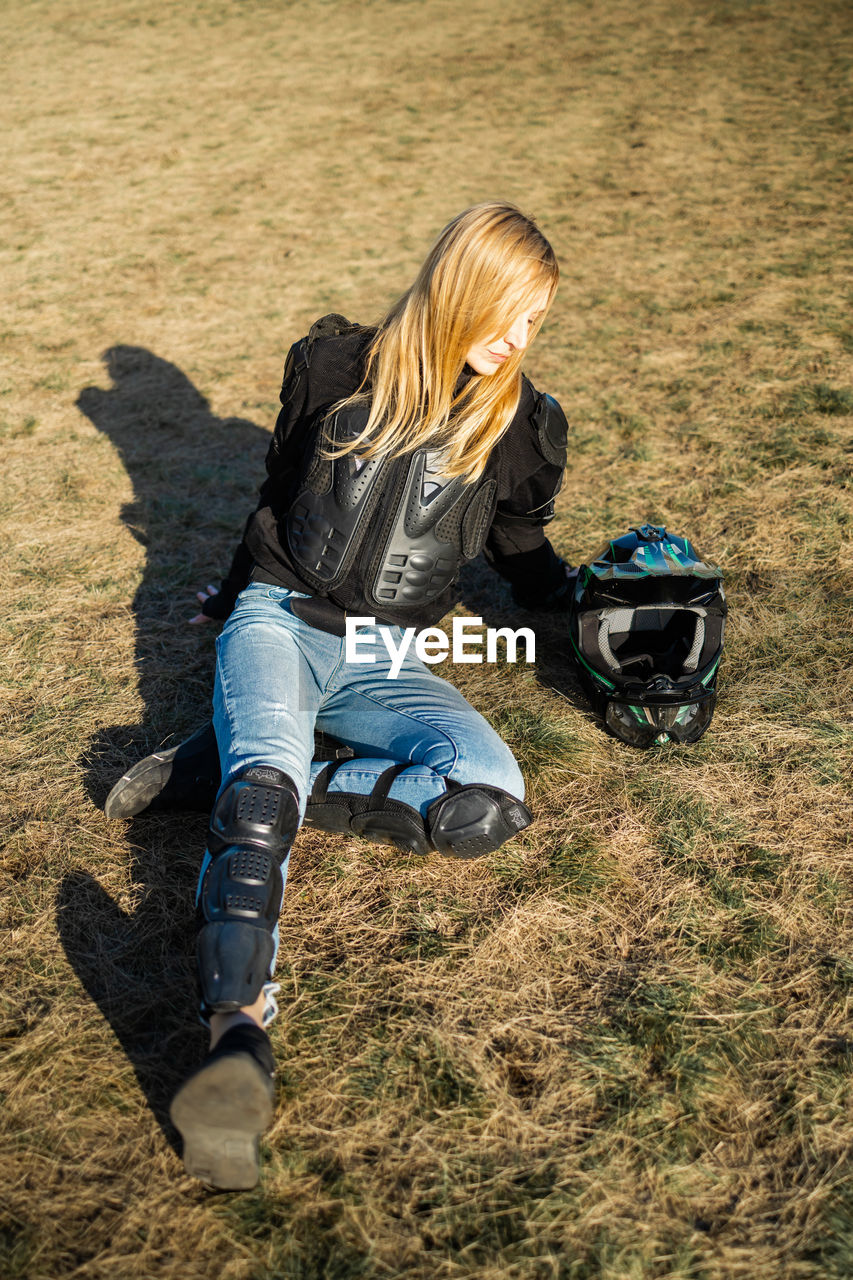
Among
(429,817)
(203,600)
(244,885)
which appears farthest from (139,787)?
(203,600)

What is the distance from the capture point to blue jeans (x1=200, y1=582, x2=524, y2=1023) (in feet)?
9.67

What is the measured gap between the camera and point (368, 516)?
326cm

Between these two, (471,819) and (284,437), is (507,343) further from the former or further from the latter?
(471,819)

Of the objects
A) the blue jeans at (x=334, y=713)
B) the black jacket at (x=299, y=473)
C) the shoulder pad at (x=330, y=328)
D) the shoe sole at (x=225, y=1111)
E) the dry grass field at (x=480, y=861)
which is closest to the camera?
the shoe sole at (x=225, y=1111)

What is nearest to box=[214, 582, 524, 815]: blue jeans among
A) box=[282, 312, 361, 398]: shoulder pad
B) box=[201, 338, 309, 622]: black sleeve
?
box=[201, 338, 309, 622]: black sleeve

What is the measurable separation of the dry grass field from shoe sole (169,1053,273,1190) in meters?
0.19

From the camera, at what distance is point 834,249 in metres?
8.41

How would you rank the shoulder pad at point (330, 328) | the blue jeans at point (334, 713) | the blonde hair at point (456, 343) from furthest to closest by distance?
the shoulder pad at point (330, 328) → the blonde hair at point (456, 343) → the blue jeans at point (334, 713)

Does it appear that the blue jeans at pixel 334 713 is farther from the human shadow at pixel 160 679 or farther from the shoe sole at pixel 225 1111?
the shoe sole at pixel 225 1111

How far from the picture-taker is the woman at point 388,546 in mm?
3020

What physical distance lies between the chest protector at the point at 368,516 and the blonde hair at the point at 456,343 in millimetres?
52

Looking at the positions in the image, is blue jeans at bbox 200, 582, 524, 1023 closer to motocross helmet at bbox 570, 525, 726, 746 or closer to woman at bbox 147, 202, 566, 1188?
woman at bbox 147, 202, 566, 1188

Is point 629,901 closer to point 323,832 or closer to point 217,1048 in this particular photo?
point 323,832

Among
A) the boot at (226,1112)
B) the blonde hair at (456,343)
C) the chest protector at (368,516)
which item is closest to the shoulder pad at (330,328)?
the blonde hair at (456,343)
